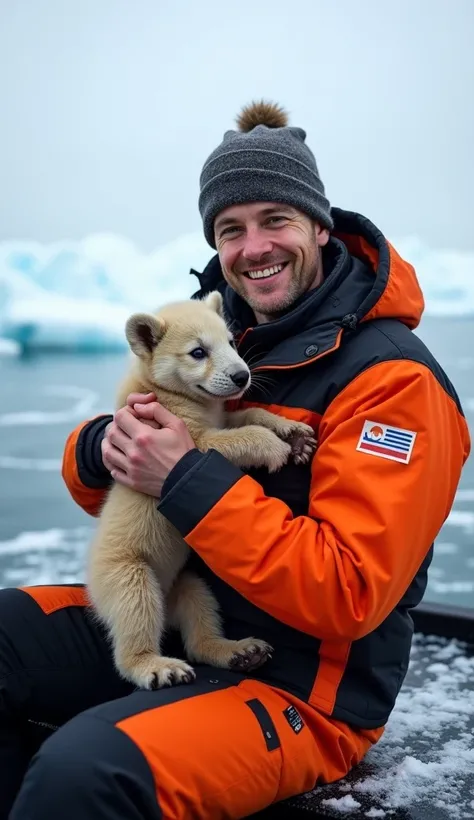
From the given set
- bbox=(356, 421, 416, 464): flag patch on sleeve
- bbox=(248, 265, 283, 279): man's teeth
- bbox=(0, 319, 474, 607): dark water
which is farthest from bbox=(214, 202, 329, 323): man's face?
bbox=(0, 319, 474, 607): dark water

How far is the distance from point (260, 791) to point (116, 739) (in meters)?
0.30

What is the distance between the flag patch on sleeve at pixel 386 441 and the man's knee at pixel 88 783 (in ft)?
2.17

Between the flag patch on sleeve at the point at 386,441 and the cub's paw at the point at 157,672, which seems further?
the cub's paw at the point at 157,672

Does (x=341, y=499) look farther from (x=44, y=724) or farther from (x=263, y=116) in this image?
(x=263, y=116)

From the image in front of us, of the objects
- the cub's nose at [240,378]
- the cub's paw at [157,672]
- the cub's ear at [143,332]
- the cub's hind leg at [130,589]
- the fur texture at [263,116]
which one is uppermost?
the fur texture at [263,116]

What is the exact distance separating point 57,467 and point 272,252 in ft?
7.47

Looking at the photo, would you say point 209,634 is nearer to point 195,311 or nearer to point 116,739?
point 116,739

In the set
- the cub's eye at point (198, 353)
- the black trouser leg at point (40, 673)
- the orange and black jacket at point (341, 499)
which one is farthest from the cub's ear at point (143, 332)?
the black trouser leg at point (40, 673)

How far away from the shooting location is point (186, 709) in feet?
4.47

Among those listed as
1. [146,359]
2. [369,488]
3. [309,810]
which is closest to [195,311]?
[146,359]

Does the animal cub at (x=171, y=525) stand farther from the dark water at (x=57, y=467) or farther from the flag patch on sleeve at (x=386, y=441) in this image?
the dark water at (x=57, y=467)

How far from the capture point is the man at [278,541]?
4.25 feet

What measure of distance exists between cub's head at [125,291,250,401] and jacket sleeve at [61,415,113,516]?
0.23 meters

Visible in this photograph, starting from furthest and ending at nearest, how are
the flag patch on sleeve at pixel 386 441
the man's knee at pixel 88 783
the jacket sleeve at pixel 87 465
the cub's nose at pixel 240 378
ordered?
the jacket sleeve at pixel 87 465 → the cub's nose at pixel 240 378 → the flag patch on sleeve at pixel 386 441 → the man's knee at pixel 88 783
